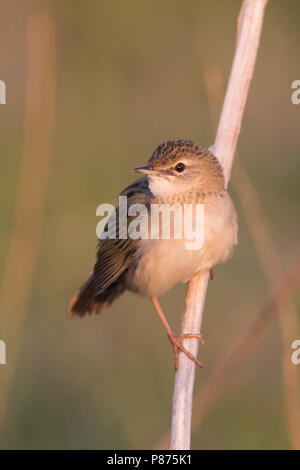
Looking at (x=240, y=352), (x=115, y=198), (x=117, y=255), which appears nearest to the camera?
(x=240, y=352)

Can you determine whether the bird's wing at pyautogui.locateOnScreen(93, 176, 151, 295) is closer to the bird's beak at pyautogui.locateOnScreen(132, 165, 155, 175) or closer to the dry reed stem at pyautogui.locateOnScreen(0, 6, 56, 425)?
the bird's beak at pyautogui.locateOnScreen(132, 165, 155, 175)

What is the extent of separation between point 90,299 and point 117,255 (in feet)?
1.54

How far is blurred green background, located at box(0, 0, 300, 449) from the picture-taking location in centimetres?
484

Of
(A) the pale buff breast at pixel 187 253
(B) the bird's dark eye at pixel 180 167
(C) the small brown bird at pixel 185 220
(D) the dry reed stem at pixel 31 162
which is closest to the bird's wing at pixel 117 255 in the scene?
(C) the small brown bird at pixel 185 220

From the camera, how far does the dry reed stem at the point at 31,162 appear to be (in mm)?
4383

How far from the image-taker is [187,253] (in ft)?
13.9

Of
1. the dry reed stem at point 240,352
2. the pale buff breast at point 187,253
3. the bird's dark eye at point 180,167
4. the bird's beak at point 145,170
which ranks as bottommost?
the dry reed stem at point 240,352

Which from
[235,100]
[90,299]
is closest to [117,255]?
[90,299]

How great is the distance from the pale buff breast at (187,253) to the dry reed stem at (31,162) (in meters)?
0.72

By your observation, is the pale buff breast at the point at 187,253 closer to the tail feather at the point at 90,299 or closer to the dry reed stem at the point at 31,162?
the tail feather at the point at 90,299

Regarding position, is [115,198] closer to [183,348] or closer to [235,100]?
[235,100]

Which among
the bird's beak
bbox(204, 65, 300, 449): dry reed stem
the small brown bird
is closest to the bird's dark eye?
the small brown bird

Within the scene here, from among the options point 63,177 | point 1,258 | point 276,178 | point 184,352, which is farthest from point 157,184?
point 276,178
